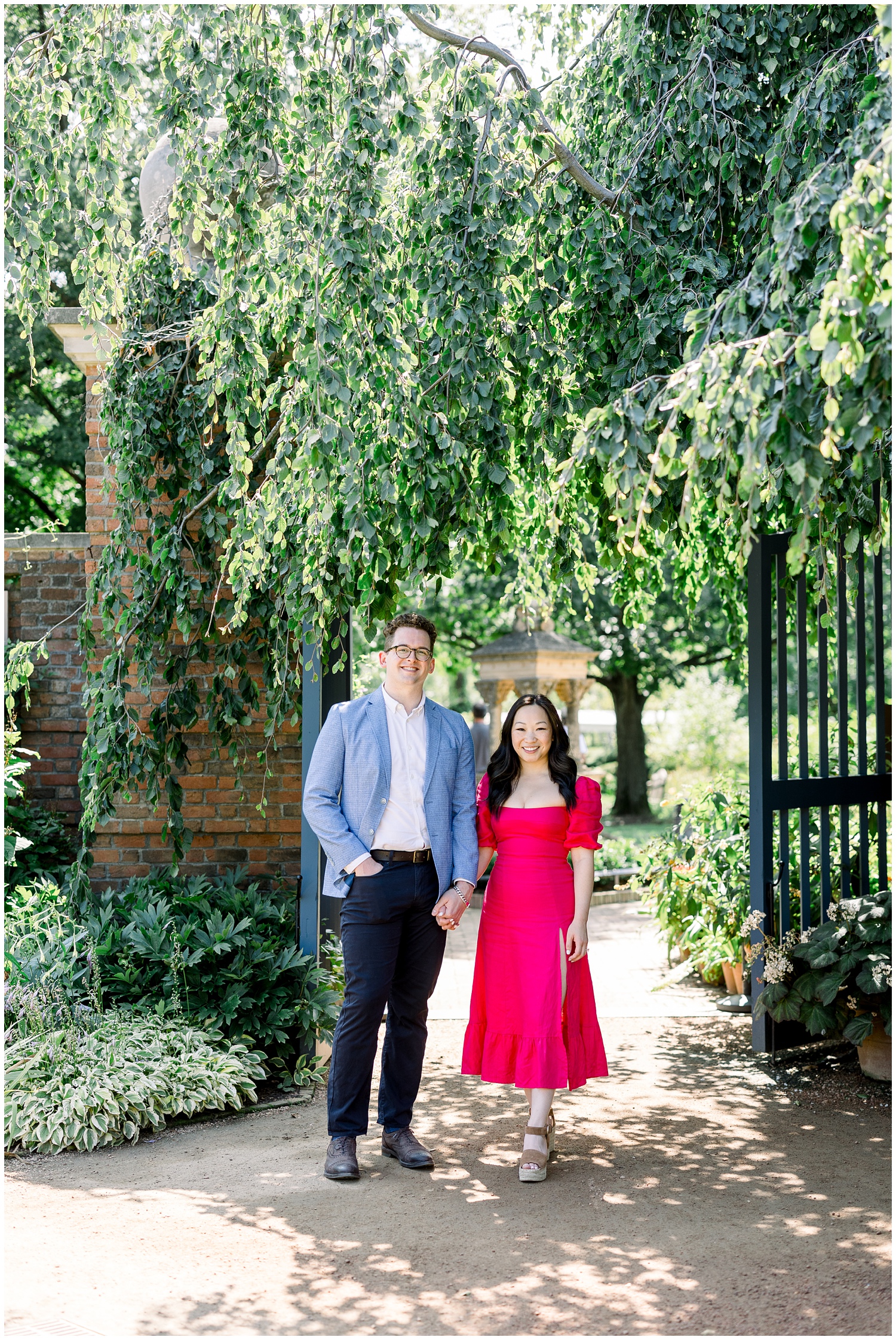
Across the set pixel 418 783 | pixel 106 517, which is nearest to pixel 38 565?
pixel 106 517

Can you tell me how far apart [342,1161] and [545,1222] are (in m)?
0.81

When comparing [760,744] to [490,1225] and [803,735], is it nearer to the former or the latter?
[803,735]

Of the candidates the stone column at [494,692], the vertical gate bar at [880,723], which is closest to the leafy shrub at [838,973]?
the vertical gate bar at [880,723]

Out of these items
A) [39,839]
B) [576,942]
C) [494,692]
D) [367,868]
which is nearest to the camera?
[367,868]

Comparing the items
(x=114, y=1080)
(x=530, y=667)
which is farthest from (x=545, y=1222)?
(x=530, y=667)

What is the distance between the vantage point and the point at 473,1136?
4.79m

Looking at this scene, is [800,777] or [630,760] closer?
[800,777]

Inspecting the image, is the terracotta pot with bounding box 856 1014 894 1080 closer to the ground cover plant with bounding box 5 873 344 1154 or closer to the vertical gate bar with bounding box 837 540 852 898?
the vertical gate bar with bounding box 837 540 852 898

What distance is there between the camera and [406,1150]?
4.39 m

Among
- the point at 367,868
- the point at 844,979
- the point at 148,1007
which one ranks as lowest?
the point at 148,1007

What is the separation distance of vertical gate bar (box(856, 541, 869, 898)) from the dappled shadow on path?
1365 mm

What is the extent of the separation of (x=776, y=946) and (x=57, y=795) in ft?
13.8

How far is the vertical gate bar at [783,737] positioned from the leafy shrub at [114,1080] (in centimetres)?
271

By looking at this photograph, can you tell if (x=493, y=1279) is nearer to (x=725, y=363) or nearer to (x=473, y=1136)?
(x=473, y=1136)
